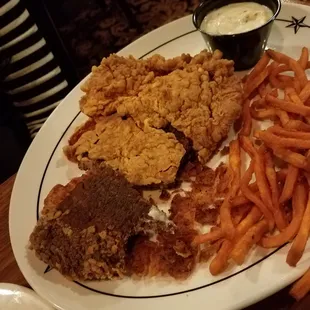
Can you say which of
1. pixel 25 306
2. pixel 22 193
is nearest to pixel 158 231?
pixel 25 306

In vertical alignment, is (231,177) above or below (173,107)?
below

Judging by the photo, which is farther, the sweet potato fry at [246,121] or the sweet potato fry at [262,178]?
the sweet potato fry at [246,121]

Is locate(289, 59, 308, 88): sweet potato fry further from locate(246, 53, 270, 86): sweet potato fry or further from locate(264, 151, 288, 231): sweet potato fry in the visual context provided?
locate(264, 151, 288, 231): sweet potato fry

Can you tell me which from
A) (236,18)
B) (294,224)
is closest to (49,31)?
(236,18)

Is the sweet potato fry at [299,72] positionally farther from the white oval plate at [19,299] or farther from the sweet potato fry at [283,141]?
the white oval plate at [19,299]

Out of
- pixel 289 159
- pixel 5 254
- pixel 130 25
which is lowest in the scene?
pixel 130 25

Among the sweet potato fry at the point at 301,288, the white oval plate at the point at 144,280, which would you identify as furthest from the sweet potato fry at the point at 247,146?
the sweet potato fry at the point at 301,288

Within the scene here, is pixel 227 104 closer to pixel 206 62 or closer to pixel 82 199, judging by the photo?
pixel 206 62

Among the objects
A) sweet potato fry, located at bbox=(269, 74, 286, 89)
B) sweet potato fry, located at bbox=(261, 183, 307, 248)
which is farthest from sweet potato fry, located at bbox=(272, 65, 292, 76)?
sweet potato fry, located at bbox=(261, 183, 307, 248)
